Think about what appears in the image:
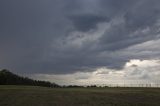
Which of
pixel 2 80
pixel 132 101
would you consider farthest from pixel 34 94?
pixel 2 80

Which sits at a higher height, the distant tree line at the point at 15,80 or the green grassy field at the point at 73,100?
the distant tree line at the point at 15,80

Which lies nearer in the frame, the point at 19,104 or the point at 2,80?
the point at 19,104

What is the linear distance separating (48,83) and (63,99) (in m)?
107

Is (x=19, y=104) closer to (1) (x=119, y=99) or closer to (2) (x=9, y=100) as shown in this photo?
(2) (x=9, y=100)

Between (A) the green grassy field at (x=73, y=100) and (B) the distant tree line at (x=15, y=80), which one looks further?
(B) the distant tree line at (x=15, y=80)

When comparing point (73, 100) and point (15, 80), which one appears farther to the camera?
point (15, 80)

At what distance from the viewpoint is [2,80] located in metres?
140

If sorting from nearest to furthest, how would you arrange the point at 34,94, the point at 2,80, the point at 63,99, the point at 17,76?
the point at 63,99, the point at 34,94, the point at 2,80, the point at 17,76

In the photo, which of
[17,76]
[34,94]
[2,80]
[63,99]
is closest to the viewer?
[63,99]

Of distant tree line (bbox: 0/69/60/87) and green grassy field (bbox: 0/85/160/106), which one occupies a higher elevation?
distant tree line (bbox: 0/69/60/87)

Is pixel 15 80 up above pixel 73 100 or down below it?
above

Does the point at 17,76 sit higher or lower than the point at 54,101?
higher

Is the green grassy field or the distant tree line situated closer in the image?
the green grassy field

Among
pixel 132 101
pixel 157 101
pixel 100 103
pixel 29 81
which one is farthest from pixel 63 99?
pixel 29 81
